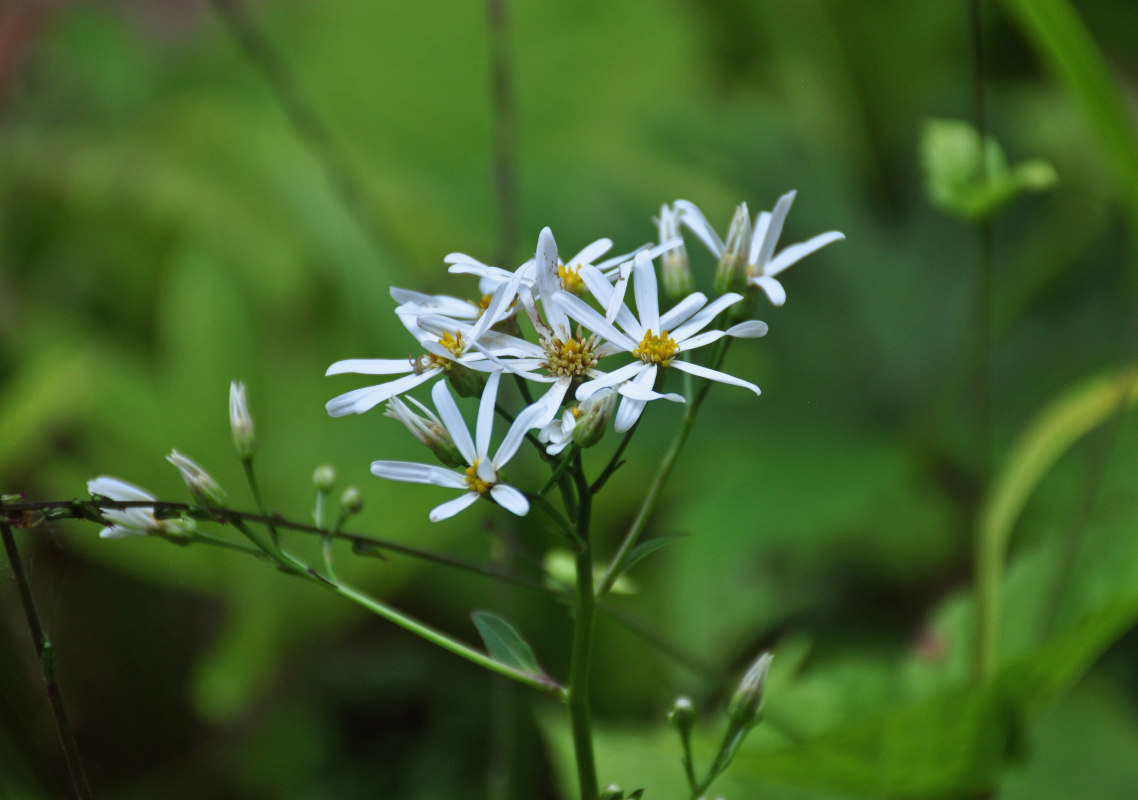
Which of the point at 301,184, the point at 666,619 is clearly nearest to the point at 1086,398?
the point at 666,619

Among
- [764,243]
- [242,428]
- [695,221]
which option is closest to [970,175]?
[764,243]

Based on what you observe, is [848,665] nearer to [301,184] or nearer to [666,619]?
[666,619]

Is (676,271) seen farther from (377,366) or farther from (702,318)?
(377,366)

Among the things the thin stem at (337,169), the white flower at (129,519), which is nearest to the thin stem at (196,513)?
the white flower at (129,519)

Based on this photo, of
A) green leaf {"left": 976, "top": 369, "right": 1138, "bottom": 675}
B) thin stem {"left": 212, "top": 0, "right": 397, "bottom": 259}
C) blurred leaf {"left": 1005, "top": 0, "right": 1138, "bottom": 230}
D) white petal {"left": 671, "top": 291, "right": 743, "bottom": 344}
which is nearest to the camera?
white petal {"left": 671, "top": 291, "right": 743, "bottom": 344}

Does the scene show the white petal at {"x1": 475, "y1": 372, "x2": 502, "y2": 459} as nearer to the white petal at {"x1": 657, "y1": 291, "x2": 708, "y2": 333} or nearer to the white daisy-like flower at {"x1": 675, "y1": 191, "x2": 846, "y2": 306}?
the white petal at {"x1": 657, "y1": 291, "x2": 708, "y2": 333}

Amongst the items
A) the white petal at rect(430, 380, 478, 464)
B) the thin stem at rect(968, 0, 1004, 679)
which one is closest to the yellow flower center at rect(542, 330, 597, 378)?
the white petal at rect(430, 380, 478, 464)
